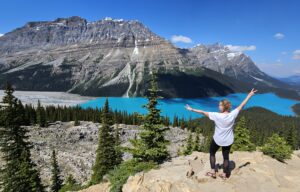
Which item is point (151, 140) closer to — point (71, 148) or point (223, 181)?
point (223, 181)

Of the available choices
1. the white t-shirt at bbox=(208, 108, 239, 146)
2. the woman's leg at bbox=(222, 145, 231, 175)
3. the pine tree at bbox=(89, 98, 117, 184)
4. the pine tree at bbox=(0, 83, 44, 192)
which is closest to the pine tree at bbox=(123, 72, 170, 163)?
the woman's leg at bbox=(222, 145, 231, 175)

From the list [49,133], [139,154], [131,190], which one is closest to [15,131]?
[139,154]

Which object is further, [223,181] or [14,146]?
[14,146]

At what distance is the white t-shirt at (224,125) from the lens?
11461 millimetres

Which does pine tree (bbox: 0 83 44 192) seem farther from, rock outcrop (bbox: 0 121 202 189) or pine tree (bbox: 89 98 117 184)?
rock outcrop (bbox: 0 121 202 189)

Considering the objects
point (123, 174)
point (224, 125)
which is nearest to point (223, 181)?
point (224, 125)

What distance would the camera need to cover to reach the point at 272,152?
1820 cm

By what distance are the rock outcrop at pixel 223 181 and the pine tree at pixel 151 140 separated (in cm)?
296

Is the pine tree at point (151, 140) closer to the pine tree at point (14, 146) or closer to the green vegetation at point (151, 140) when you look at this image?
the green vegetation at point (151, 140)

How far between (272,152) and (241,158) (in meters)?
3.08

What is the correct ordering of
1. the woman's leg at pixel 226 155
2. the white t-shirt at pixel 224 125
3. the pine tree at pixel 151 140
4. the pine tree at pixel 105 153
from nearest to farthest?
the white t-shirt at pixel 224 125, the woman's leg at pixel 226 155, the pine tree at pixel 151 140, the pine tree at pixel 105 153

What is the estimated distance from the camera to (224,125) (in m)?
11.6

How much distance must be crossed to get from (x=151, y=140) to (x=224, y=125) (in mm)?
9962

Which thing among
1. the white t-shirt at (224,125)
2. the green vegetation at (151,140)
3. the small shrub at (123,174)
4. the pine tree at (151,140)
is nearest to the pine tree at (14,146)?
the pine tree at (151,140)
